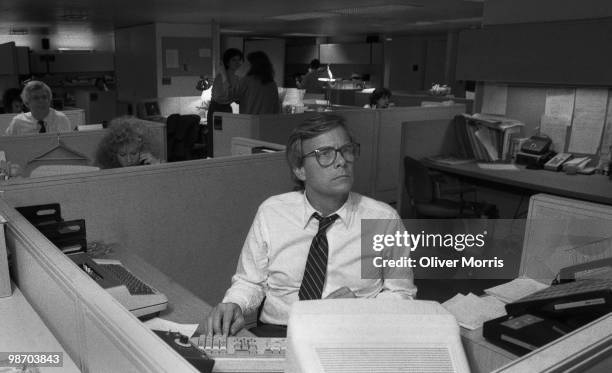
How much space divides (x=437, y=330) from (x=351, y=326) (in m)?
0.13

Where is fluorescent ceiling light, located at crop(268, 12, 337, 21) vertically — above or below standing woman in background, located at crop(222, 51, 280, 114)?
above

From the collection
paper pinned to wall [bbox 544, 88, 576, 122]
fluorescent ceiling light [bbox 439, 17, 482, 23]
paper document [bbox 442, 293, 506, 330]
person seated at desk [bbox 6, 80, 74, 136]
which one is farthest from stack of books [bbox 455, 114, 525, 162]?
person seated at desk [bbox 6, 80, 74, 136]

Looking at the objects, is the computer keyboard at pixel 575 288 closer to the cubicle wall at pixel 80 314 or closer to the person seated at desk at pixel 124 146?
the cubicle wall at pixel 80 314

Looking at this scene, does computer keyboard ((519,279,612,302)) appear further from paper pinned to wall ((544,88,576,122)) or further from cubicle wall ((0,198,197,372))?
paper pinned to wall ((544,88,576,122))

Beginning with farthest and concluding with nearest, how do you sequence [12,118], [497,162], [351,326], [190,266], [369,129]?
[369,129] → [12,118] → [497,162] → [190,266] → [351,326]

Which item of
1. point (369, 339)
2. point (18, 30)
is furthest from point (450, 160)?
point (18, 30)

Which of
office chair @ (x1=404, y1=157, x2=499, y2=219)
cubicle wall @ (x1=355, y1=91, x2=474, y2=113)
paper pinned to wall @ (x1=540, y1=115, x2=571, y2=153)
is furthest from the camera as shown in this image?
cubicle wall @ (x1=355, y1=91, x2=474, y2=113)

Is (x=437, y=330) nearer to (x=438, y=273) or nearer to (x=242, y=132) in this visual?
(x=438, y=273)

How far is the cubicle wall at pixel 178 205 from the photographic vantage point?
210 centimetres

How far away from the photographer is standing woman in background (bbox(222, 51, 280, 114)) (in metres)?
5.09

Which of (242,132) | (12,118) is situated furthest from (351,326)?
(12,118)

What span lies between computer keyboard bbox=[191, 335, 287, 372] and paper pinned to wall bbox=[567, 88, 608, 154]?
3.40 metres

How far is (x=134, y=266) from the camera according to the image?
1962mm

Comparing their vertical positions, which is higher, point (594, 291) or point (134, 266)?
point (594, 291)
